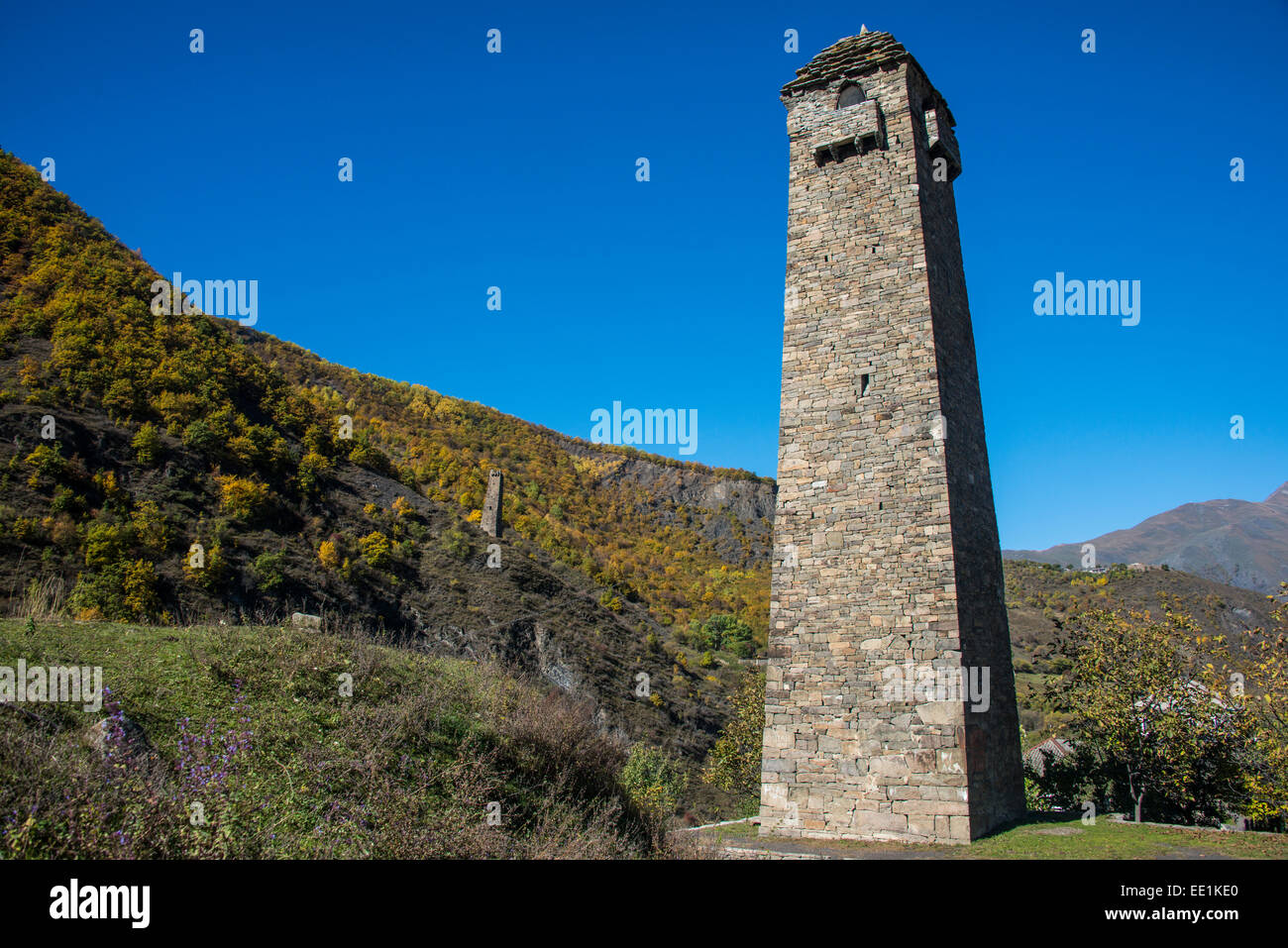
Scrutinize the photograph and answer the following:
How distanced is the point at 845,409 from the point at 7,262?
103ft

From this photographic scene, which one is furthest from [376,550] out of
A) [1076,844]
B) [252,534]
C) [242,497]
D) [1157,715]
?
[1157,715]

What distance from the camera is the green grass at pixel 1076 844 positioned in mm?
8312

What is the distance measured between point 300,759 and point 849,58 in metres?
13.8

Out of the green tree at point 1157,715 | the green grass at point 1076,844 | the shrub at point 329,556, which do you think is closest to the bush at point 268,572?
the shrub at point 329,556

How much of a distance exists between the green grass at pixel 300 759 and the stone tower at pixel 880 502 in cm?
313

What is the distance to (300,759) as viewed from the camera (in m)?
6.45

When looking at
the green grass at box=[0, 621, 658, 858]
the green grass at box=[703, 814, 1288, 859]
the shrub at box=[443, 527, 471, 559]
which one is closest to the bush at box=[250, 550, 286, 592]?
the shrub at box=[443, 527, 471, 559]

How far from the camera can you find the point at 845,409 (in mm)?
11422

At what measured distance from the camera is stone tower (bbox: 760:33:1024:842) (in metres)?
9.80

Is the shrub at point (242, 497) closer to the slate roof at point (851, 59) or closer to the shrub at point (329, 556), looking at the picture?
the shrub at point (329, 556)

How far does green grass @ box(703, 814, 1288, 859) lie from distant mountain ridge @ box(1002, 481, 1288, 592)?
345 feet

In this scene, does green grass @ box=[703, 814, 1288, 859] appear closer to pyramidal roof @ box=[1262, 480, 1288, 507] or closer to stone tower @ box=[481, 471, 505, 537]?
stone tower @ box=[481, 471, 505, 537]

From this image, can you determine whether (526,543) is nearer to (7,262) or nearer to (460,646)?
(460,646)
